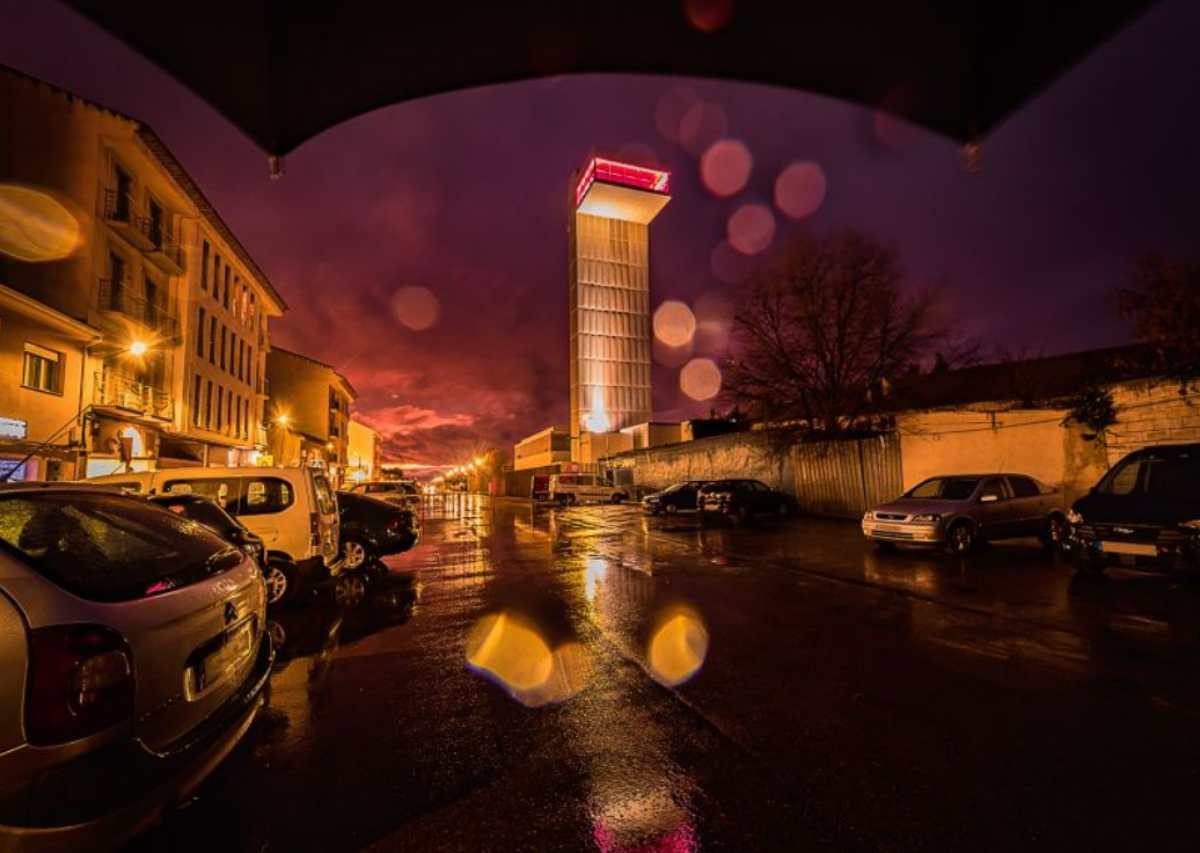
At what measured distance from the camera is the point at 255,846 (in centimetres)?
258

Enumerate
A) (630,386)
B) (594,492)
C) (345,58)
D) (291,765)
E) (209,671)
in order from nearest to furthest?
1. (209,671)
2. (345,58)
3. (291,765)
4. (594,492)
5. (630,386)

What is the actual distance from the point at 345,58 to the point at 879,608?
7.55 meters

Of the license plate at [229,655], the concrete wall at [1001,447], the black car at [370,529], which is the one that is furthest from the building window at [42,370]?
the concrete wall at [1001,447]

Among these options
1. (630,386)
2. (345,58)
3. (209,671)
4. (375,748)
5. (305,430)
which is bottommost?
(375,748)

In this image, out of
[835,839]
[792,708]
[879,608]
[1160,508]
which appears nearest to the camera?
[835,839]

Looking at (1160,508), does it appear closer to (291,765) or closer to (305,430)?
(291,765)

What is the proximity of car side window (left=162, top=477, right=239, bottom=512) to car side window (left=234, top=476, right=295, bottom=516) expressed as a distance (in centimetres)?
13

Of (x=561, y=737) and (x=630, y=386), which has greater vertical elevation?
(x=630, y=386)

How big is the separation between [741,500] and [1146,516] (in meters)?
13.3

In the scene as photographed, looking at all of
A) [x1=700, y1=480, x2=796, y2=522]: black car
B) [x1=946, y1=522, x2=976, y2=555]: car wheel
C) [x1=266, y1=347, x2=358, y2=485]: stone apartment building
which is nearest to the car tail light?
[x1=946, y1=522, x2=976, y2=555]: car wheel

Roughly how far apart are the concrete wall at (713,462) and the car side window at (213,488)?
1971cm

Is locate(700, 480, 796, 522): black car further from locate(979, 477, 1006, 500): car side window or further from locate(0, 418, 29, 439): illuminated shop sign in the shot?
locate(0, 418, 29, 439): illuminated shop sign

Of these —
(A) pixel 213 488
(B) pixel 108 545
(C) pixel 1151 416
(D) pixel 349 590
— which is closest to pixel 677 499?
(C) pixel 1151 416

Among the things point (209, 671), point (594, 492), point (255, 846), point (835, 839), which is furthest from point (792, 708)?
point (594, 492)
